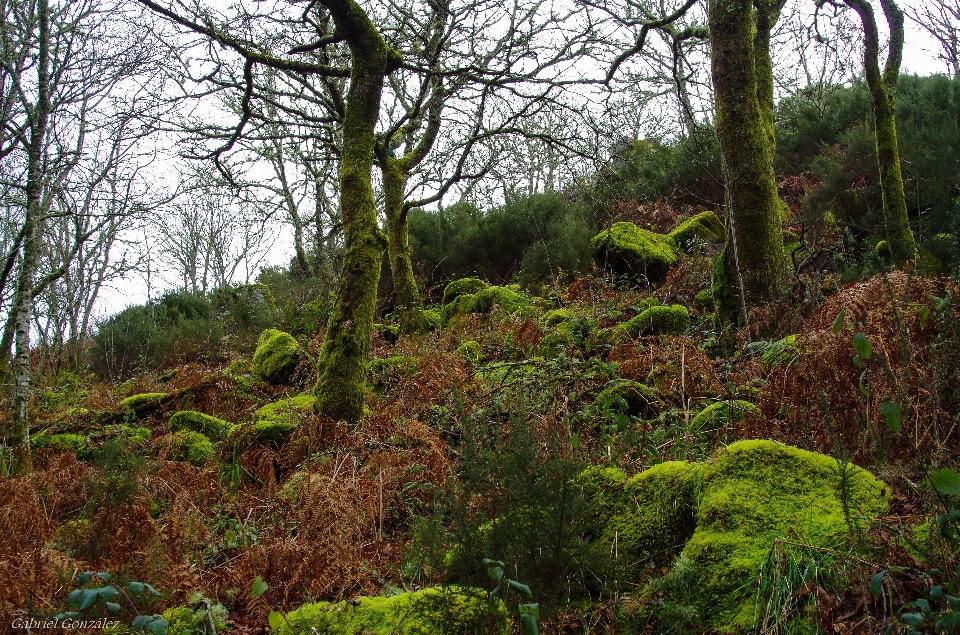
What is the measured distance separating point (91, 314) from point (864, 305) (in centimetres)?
2193

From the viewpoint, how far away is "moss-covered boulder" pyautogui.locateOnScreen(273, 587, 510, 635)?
1901 millimetres

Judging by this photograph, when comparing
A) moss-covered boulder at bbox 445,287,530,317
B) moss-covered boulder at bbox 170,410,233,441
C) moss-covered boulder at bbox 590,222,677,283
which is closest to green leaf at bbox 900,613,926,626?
moss-covered boulder at bbox 170,410,233,441

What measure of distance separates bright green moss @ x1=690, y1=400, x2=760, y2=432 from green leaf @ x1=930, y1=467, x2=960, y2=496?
1.90 m

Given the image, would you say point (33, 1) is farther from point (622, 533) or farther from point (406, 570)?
point (622, 533)

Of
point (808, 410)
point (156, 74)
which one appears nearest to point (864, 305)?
point (808, 410)

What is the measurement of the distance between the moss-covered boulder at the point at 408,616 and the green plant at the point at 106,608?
0.47 m

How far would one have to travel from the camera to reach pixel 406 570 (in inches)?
103

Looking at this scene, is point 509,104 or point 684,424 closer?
point 684,424

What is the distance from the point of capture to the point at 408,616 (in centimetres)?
203

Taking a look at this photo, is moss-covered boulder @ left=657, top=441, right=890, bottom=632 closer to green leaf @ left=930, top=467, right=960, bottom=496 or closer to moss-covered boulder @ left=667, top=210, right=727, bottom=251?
green leaf @ left=930, top=467, right=960, bottom=496

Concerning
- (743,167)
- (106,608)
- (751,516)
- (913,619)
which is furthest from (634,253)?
(106,608)

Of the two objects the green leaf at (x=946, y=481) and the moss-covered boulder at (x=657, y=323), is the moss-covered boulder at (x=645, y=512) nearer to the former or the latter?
the green leaf at (x=946, y=481)

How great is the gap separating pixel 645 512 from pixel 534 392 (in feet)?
5.23

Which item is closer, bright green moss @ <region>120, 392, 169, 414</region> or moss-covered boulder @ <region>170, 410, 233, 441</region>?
moss-covered boulder @ <region>170, 410, 233, 441</region>
